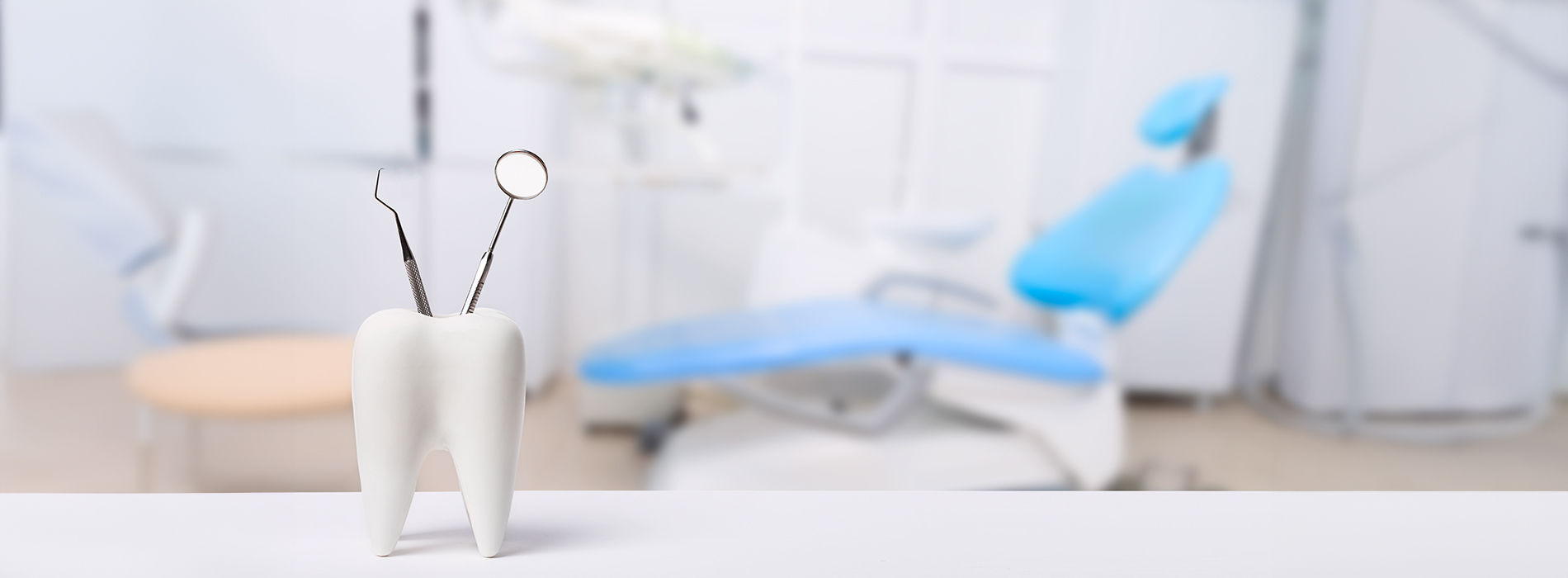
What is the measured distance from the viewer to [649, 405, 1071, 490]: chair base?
1.04 m

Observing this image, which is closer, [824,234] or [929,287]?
[929,287]

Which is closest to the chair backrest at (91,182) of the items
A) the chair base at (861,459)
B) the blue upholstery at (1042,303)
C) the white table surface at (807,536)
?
the blue upholstery at (1042,303)

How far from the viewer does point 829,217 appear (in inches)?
77.8

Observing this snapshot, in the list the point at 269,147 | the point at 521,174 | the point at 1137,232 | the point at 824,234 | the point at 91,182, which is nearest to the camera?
the point at 521,174

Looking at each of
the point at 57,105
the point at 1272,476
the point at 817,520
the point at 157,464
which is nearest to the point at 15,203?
the point at 57,105

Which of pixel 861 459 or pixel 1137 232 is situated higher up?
pixel 1137 232

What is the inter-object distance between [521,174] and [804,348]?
2.34ft

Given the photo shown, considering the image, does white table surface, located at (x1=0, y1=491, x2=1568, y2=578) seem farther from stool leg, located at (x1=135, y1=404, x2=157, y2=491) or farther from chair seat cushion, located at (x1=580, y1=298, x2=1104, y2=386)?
stool leg, located at (x1=135, y1=404, x2=157, y2=491)

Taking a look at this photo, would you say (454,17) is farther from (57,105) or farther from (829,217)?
(829,217)

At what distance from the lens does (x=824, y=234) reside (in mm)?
1724

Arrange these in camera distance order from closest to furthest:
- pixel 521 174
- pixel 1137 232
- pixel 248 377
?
pixel 521 174 < pixel 248 377 < pixel 1137 232

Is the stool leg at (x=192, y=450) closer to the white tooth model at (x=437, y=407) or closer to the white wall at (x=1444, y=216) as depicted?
the white tooth model at (x=437, y=407)

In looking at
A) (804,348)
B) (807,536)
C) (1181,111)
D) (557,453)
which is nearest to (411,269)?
(807,536)

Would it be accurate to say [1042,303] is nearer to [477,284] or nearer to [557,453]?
[557,453]
